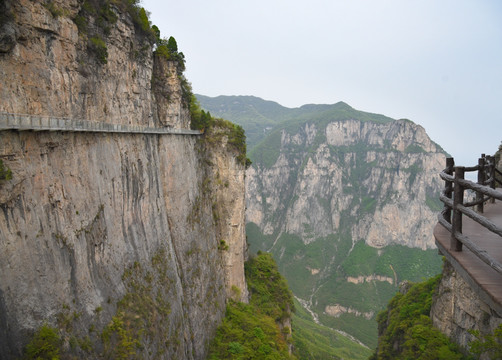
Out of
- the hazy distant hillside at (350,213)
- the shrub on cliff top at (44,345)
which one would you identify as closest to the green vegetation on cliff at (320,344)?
the hazy distant hillside at (350,213)

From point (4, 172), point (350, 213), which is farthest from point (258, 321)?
point (350, 213)

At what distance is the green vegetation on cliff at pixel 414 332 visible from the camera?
27.2 metres

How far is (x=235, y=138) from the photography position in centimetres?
3438

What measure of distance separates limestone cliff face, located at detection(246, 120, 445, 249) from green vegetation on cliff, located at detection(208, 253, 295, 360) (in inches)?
5034

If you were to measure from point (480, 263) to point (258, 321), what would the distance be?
31636 millimetres

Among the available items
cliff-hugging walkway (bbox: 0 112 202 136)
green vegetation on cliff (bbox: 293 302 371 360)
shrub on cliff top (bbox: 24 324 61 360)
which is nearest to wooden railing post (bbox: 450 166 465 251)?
cliff-hugging walkway (bbox: 0 112 202 136)

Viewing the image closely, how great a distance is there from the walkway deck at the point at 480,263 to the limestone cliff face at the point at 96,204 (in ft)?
38.2

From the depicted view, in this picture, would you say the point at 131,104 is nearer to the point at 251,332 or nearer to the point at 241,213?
the point at 241,213

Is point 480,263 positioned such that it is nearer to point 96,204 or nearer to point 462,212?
point 462,212

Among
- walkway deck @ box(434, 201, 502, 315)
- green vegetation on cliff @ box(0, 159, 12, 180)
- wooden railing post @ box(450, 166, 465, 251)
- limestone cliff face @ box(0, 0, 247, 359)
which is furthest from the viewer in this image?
limestone cliff face @ box(0, 0, 247, 359)

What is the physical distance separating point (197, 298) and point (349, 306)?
104m

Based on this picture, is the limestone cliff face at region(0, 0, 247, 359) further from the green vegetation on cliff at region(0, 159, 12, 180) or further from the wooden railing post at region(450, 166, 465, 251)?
the wooden railing post at region(450, 166, 465, 251)

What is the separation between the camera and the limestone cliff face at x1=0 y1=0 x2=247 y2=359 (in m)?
9.98

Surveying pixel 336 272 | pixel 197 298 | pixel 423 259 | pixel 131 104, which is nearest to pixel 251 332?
pixel 197 298
